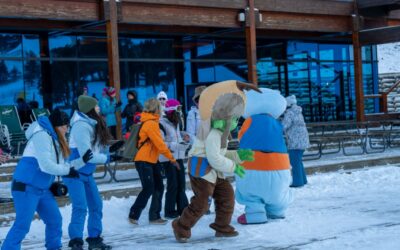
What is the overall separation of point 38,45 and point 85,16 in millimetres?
3228

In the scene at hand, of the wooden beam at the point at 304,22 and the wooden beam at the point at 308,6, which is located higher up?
the wooden beam at the point at 308,6

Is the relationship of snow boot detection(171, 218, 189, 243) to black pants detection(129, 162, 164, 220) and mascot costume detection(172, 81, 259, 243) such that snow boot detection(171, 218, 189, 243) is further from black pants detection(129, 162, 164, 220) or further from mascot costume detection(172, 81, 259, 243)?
black pants detection(129, 162, 164, 220)

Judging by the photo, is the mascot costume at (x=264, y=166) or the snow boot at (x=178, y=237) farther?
the mascot costume at (x=264, y=166)

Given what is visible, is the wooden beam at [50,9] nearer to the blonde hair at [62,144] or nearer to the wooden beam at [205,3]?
the wooden beam at [205,3]

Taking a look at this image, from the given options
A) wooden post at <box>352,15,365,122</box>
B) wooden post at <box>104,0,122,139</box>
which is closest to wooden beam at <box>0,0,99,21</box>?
wooden post at <box>104,0,122,139</box>

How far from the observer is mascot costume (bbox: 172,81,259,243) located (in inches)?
322

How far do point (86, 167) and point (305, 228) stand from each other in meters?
2.79

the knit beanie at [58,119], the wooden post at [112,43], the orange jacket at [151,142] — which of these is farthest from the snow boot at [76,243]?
the wooden post at [112,43]

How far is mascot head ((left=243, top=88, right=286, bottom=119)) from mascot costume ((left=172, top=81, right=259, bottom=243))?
3.11ft

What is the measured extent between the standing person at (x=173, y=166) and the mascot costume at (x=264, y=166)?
2.98ft

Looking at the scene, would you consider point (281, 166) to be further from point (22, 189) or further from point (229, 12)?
point (229, 12)

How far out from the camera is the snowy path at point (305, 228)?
7891 mm

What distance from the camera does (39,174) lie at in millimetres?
7199

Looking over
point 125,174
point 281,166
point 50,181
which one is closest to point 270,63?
point 125,174
